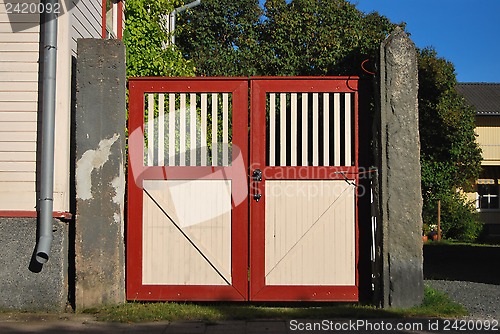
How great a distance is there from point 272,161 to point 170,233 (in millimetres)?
1334

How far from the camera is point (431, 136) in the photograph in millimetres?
25453

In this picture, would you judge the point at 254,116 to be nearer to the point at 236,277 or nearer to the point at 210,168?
the point at 210,168

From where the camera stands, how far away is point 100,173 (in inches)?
292

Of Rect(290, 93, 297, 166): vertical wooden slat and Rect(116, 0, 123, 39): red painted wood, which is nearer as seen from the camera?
Rect(290, 93, 297, 166): vertical wooden slat

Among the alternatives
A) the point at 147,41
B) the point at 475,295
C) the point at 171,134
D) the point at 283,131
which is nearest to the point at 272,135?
the point at 283,131

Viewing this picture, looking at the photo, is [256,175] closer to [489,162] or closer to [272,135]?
[272,135]

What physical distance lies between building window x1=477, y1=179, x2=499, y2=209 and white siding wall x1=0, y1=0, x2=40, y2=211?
32.0 metres

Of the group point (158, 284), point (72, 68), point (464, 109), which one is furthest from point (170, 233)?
point (464, 109)

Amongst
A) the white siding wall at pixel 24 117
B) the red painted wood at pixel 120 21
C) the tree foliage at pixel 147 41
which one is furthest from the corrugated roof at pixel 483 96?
the white siding wall at pixel 24 117

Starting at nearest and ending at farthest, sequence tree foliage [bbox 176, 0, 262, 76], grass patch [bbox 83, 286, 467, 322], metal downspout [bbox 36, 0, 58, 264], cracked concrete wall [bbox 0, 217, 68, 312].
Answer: grass patch [bbox 83, 286, 467, 322] < metal downspout [bbox 36, 0, 58, 264] < cracked concrete wall [bbox 0, 217, 68, 312] < tree foliage [bbox 176, 0, 262, 76]

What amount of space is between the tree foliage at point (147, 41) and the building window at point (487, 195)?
1050 inches

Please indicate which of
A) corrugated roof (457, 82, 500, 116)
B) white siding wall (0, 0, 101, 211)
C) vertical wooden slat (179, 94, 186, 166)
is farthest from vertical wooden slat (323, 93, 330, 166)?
corrugated roof (457, 82, 500, 116)

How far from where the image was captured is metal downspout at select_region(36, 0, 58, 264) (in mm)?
7113

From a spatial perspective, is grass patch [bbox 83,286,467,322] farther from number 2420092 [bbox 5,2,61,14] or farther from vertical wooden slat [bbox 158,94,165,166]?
number 2420092 [bbox 5,2,61,14]
